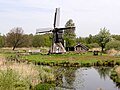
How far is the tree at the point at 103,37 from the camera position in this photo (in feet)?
293

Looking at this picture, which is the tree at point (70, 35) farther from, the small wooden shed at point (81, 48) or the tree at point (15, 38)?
the tree at point (15, 38)

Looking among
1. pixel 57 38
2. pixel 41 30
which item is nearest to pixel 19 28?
pixel 41 30

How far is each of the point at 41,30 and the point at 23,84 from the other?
51.3m

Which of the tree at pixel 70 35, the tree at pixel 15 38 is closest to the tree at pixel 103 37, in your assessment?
the tree at pixel 70 35

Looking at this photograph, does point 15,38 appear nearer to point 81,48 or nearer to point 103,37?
point 81,48

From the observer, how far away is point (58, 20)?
6638 centimetres

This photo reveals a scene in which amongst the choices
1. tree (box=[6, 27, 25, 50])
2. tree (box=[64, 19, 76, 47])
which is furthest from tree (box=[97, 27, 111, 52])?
tree (box=[6, 27, 25, 50])

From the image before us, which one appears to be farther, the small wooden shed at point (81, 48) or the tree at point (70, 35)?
the tree at point (70, 35)

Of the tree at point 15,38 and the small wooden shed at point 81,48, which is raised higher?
the tree at point 15,38

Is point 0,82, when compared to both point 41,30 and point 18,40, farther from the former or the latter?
point 18,40

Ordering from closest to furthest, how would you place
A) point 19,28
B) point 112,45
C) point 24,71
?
1. point 24,71
2. point 112,45
3. point 19,28

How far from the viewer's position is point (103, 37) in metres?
90.9

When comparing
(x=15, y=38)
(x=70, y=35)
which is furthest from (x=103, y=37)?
(x=15, y=38)

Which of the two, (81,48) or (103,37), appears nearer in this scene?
(81,48)
